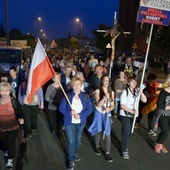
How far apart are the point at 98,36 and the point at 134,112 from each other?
38283 millimetres

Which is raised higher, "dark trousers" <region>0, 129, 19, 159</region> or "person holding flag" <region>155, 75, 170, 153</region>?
"person holding flag" <region>155, 75, 170, 153</region>

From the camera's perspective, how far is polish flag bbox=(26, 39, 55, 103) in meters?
4.34

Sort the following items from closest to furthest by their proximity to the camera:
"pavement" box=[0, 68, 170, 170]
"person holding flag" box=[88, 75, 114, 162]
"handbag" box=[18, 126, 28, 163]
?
"pavement" box=[0, 68, 170, 170]
"person holding flag" box=[88, 75, 114, 162]
"handbag" box=[18, 126, 28, 163]

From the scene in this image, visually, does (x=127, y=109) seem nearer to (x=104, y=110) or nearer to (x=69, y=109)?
(x=104, y=110)

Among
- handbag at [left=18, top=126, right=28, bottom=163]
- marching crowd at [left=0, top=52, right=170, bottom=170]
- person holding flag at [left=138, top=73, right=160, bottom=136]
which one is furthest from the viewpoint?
Result: person holding flag at [left=138, top=73, right=160, bottom=136]

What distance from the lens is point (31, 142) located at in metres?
5.57

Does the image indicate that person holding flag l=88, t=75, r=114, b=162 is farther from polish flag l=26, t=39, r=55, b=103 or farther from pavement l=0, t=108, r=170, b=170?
polish flag l=26, t=39, r=55, b=103

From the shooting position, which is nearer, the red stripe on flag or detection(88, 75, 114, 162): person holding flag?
the red stripe on flag

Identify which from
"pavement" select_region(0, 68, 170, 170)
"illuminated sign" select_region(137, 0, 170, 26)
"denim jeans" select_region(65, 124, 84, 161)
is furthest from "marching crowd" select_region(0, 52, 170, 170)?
"illuminated sign" select_region(137, 0, 170, 26)

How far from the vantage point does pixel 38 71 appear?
436cm

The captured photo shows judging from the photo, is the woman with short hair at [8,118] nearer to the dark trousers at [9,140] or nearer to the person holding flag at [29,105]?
the dark trousers at [9,140]

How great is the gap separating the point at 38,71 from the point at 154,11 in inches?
142

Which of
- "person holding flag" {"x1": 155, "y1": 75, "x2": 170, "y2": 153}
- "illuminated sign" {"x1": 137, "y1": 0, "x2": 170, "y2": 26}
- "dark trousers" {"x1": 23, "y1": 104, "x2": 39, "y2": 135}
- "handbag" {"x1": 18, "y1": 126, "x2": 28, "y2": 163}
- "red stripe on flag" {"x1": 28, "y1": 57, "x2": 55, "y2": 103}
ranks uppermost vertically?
"illuminated sign" {"x1": 137, "y1": 0, "x2": 170, "y2": 26}

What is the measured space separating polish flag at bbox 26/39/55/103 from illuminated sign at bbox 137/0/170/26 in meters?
3.05
